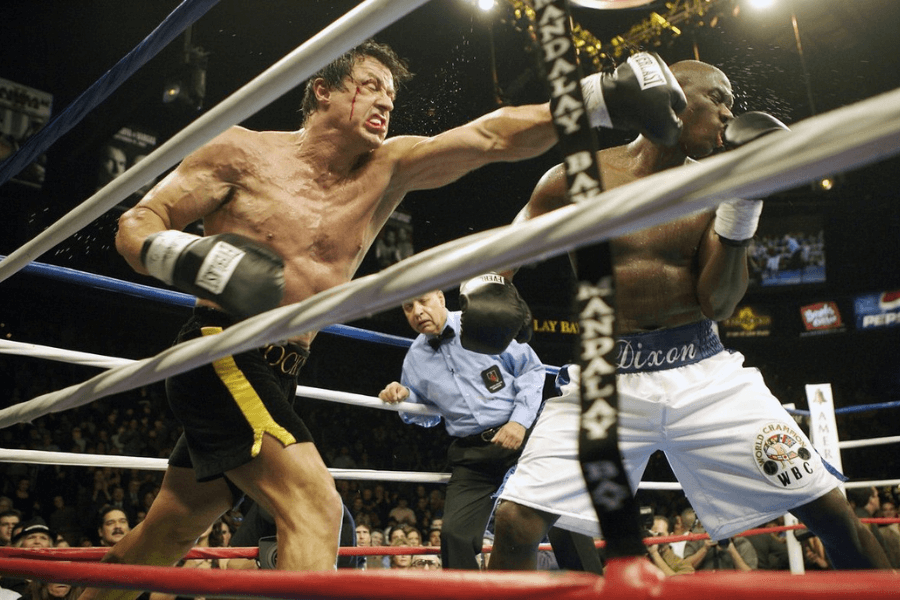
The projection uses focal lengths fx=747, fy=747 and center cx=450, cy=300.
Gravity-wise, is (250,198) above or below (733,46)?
below

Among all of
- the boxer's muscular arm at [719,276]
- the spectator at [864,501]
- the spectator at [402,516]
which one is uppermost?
the boxer's muscular arm at [719,276]

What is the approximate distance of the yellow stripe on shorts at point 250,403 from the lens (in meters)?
1.25

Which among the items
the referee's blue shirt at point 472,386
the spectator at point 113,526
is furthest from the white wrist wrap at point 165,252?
the spectator at point 113,526

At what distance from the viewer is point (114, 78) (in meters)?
1.32

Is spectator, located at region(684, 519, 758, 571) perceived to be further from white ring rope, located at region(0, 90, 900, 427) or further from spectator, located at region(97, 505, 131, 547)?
white ring rope, located at region(0, 90, 900, 427)

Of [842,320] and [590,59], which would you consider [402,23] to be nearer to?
[590,59]

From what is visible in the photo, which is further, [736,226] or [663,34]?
[663,34]

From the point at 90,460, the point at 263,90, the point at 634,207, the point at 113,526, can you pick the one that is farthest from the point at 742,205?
the point at 113,526

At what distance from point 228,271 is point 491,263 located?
1.56 feet

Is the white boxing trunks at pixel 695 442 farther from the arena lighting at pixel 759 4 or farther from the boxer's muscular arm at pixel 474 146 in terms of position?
the arena lighting at pixel 759 4

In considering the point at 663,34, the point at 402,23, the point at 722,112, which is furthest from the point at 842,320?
the point at 722,112

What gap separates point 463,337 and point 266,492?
19.4 inches

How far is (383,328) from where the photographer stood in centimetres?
1020

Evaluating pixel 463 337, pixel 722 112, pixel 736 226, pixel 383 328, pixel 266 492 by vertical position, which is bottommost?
pixel 266 492
